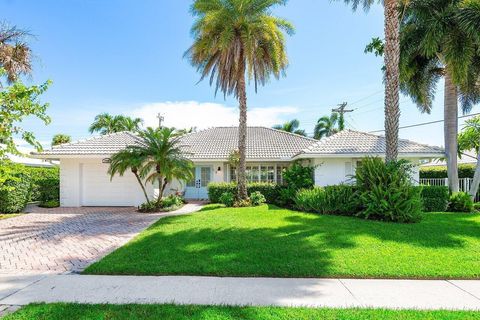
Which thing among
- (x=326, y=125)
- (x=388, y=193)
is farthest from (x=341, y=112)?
(x=388, y=193)

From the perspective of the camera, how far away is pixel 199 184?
23.5 m

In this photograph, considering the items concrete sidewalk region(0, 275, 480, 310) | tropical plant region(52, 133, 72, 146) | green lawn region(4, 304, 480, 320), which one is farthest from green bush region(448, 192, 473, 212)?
tropical plant region(52, 133, 72, 146)

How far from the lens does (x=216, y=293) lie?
5305 millimetres

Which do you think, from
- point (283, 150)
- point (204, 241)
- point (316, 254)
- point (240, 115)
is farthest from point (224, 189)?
point (316, 254)

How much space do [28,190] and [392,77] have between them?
20.3m

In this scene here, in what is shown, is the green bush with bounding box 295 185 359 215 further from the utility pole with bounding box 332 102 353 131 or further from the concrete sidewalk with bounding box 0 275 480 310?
the utility pole with bounding box 332 102 353 131

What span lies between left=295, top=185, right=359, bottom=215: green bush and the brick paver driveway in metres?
7.52

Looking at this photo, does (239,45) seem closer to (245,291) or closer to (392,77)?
(392,77)

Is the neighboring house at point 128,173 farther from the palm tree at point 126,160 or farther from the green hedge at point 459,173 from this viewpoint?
the green hedge at point 459,173

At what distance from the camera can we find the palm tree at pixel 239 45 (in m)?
15.2

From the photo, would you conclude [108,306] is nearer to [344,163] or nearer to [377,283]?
[377,283]

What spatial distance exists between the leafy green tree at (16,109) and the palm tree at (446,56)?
1809cm

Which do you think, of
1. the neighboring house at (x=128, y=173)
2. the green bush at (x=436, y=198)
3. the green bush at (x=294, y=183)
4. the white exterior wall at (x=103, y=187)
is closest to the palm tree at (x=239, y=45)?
the green bush at (x=294, y=183)

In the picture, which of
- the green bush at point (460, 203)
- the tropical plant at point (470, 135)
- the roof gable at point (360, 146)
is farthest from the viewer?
the tropical plant at point (470, 135)
